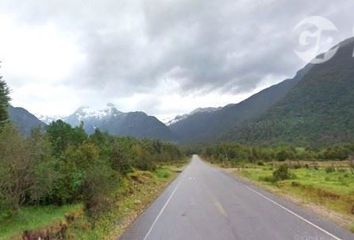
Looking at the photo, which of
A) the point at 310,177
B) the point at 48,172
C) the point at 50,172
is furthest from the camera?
the point at 310,177

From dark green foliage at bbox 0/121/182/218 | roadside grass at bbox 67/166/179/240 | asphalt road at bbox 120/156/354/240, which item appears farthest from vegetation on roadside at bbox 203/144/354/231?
dark green foliage at bbox 0/121/182/218

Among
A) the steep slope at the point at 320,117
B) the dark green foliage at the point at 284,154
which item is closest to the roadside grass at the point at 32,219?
the dark green foliage at the point at 284,154

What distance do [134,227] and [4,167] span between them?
18.1 ft

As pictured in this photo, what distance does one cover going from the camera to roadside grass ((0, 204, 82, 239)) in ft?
56.6

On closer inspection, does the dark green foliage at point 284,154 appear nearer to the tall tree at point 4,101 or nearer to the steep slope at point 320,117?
the steep slope at point 320,117

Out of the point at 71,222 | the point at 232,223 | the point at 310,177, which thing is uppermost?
the point at 310,177

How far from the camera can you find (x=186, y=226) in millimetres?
18812

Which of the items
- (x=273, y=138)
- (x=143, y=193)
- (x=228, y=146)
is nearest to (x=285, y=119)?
(x=273, y=138)

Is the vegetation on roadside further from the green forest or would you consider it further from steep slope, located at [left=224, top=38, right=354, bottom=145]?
steep slope, located at [left=224, top=38, right=354, bottom=145]

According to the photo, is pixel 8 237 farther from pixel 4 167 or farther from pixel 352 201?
pixel 352 201

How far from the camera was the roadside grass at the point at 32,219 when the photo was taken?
17250 mm

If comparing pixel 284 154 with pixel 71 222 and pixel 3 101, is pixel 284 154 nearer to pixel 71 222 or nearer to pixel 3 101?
pixel 3 101

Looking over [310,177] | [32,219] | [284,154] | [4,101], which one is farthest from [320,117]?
[32,219]

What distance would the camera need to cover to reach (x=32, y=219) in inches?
776
